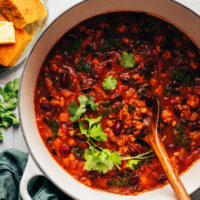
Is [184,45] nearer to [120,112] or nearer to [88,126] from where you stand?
[120,112]

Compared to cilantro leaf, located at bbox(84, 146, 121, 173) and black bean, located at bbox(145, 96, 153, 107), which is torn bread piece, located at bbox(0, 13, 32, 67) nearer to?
cilantro leaf, located at bbox(84, 146, 121, 173)

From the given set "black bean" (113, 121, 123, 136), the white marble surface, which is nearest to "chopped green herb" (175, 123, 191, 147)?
"black bean" (113, 121, 123, 136)

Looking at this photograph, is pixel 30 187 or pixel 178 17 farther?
pixel 30 187

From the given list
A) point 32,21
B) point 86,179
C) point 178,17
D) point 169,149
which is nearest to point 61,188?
point 86,179

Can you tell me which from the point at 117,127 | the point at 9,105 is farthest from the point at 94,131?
the point at 9,105

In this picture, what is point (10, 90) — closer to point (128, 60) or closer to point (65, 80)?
point (65, 80)
